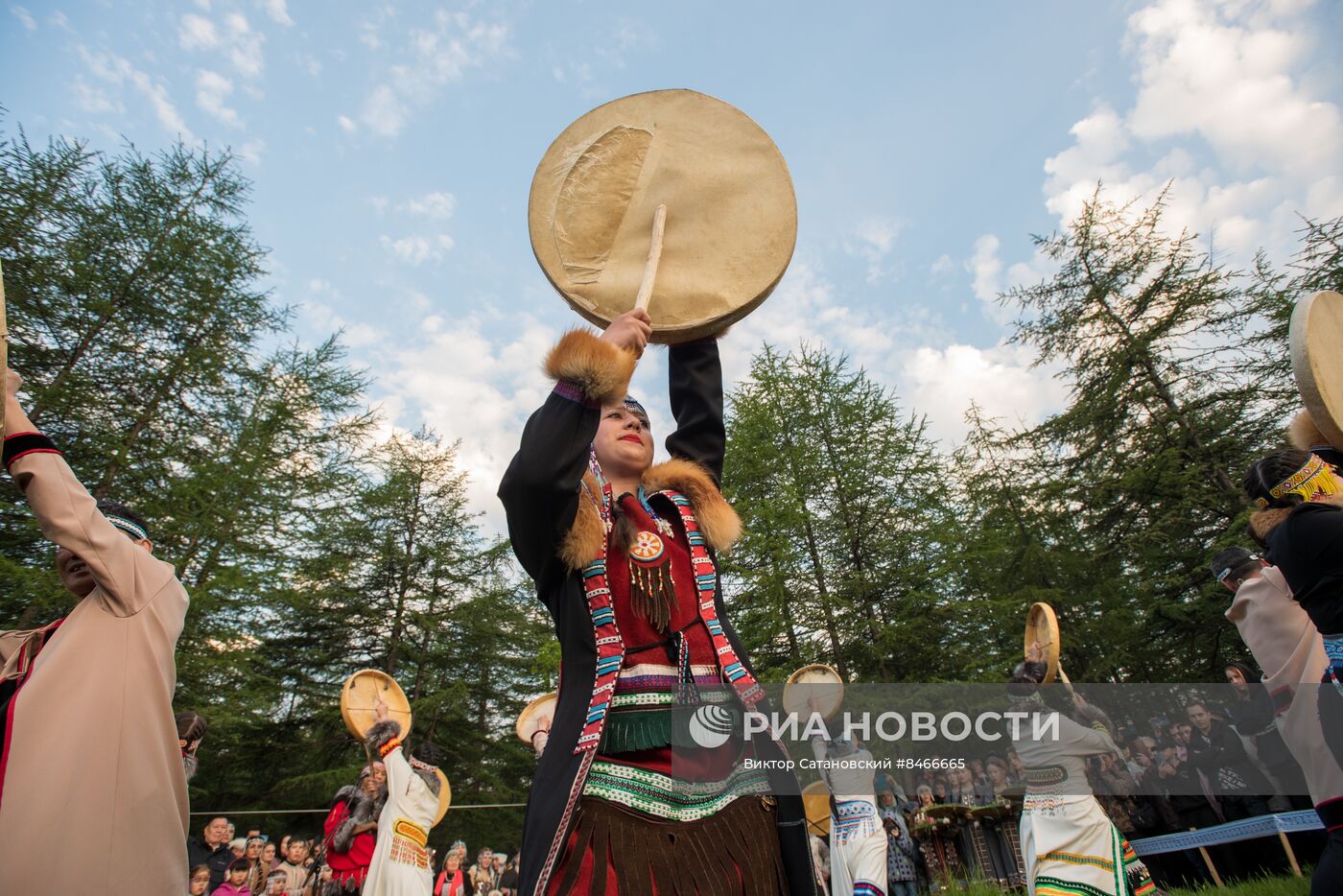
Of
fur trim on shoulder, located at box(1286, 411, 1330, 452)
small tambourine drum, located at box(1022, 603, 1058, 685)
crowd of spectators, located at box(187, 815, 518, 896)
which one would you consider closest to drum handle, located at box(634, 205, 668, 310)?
fur trim on shoulder, located at box(1286, 411, 1330, 452)

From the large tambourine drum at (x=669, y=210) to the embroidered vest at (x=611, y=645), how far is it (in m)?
0.78

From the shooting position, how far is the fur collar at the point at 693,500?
2107mm

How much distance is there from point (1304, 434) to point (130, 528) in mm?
5360

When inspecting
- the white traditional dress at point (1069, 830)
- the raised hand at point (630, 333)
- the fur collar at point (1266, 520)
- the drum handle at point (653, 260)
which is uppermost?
the drum handle at point (653, 260)

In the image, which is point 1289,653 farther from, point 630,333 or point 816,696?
point 630,333

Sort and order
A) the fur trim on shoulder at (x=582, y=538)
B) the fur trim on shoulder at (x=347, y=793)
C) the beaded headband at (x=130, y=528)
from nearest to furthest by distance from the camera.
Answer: the fur trim on shoulder at (x=582, y=538) < the beaded headband at (x=130, y=528) < the fur trim on shoulder at (x=347, y=793)

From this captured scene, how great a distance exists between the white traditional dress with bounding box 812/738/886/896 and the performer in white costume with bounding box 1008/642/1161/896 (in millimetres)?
1588

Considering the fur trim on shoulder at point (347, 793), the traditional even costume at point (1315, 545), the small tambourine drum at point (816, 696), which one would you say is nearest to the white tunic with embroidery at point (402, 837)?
the fur trim on shoulder at point (347, 793)

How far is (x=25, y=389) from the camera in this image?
11844mm

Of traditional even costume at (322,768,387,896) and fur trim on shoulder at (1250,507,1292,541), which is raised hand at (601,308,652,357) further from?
traditional even costume at (322,768,387,896)

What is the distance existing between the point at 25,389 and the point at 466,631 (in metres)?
12.0

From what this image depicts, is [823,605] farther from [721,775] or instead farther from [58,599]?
[721,775]

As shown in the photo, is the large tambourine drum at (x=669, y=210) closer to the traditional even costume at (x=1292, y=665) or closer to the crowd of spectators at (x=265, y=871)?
the traditional even costume at (x=1292, y=665)

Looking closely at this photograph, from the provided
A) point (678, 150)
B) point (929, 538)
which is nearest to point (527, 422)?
point (678, 150)
